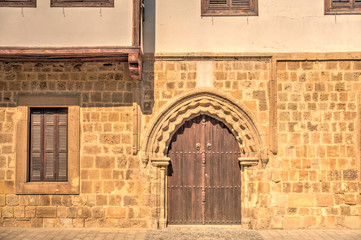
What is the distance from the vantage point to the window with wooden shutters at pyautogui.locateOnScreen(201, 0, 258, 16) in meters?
7.44

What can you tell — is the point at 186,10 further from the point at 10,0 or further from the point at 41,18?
the point at 10,0

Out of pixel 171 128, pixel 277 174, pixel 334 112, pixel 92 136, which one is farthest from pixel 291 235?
pixel 92 136

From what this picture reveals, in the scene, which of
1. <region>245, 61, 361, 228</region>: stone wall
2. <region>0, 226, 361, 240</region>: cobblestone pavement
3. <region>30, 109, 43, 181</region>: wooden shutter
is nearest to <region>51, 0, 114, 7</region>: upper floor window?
<region>30, 109, 43, 181</region>: wooden shutter

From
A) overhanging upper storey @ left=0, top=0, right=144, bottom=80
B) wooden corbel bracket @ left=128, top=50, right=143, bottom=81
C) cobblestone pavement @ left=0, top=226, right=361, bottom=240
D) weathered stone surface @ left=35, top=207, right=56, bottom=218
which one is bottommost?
cobblestone pavement @ left=0, top=226, right=361, bottom=240

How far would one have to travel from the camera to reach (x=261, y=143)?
7332mm

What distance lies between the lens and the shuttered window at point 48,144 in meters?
7.45

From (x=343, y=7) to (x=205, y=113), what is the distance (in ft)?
11.3

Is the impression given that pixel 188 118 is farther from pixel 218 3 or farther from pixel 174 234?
pixel 218 3

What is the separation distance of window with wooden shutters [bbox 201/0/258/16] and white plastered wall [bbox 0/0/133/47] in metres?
1.59

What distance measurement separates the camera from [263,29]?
7.43 meters

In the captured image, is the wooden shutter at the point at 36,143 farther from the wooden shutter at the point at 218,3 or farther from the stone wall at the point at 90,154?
the wooden shutter at the point at 218,3

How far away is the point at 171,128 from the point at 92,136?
1565 millimetres

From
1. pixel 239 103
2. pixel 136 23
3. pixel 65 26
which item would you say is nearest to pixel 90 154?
pixel 65 26

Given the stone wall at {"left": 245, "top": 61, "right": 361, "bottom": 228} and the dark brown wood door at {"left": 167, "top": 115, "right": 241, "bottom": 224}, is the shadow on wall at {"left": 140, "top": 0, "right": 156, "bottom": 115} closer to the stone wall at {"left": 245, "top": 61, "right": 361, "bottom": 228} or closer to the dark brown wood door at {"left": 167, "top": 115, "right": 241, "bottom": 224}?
the dark brown wood door at {"left": 167, "top": 115, "right": 241, "bottom": 224}
